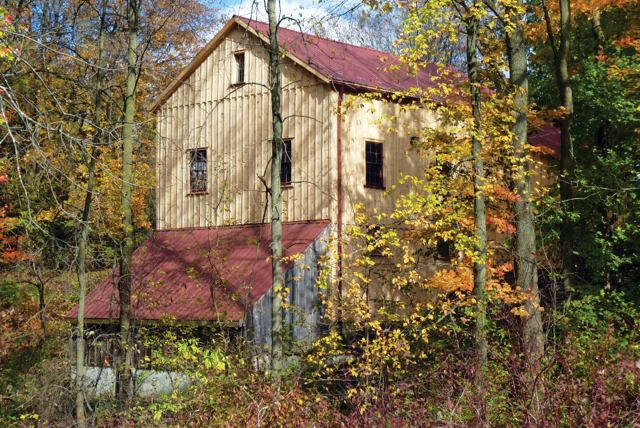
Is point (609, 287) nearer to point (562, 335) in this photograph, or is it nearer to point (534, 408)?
point (562, 335)

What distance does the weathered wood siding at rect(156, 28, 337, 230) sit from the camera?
26.0 meters

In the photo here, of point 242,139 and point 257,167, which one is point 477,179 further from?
point 242,139

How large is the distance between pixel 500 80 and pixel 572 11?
6657 millimetres

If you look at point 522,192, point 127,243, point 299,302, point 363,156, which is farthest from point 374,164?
point 127,243

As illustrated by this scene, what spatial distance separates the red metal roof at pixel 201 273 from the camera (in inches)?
848

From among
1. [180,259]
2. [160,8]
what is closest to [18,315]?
[180,259]

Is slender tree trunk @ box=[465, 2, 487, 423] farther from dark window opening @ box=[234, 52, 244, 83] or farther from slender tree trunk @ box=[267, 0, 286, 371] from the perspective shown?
dark window opening @ box=[234, 52, 244, 83]

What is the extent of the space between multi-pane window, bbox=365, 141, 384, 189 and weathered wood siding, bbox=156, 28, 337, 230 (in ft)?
4.61

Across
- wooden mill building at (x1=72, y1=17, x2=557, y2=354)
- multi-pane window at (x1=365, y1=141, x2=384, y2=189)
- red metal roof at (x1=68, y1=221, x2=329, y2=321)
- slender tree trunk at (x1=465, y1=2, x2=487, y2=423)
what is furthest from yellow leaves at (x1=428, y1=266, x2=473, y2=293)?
multi-pane window at (x1=365, y1=141, x2=384, y2=189)

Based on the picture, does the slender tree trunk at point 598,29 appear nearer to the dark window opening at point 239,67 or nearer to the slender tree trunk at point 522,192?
the slender tree trunk at point 522,192

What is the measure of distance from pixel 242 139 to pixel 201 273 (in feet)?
16.7

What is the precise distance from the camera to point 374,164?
2684 centimetres

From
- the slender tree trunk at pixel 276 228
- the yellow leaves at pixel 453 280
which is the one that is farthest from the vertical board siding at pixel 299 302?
the slender tree trunk at pixel 276 228

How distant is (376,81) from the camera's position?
27531 mm
